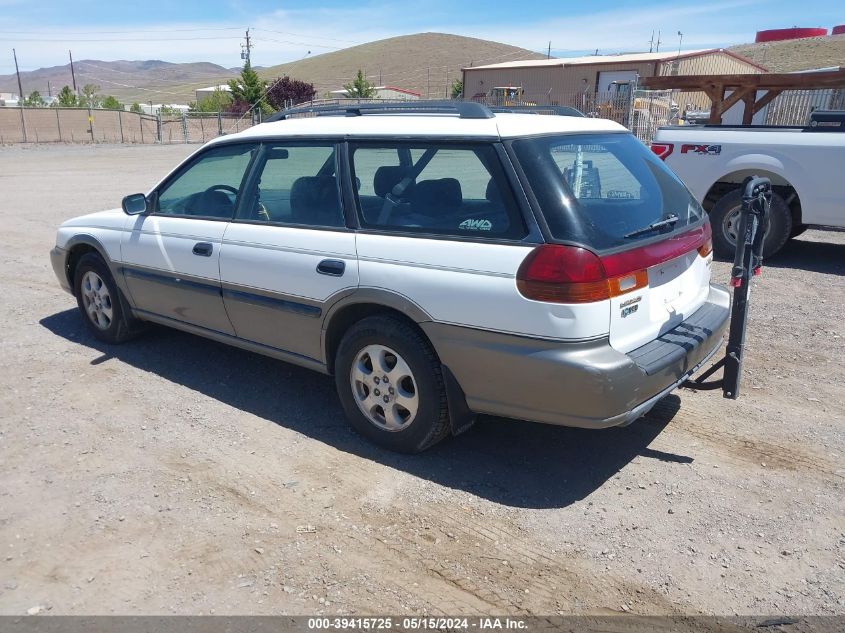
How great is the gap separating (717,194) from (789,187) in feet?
2.66

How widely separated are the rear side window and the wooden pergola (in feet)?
26.7

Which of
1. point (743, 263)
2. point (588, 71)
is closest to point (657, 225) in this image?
point (743, 263)

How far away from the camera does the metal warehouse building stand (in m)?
45.4

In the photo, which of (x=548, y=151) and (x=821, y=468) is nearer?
(x=548, y=151)

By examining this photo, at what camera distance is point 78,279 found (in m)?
6.09

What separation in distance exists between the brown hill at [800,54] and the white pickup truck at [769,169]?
192 feet

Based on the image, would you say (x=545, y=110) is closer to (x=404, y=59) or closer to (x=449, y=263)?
(x=449, y=263)

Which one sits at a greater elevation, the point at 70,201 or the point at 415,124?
the point at 415,124

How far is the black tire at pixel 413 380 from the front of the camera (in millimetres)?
3789

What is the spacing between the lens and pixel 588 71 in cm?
4859

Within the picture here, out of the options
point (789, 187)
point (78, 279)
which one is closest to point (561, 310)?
point (78, 279)

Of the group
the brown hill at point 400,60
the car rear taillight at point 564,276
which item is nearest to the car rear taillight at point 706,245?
the car rear taillight at point 564,276

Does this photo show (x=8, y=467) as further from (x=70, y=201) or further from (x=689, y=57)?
(x=689, y=57)

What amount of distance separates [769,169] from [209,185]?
6241 mm
